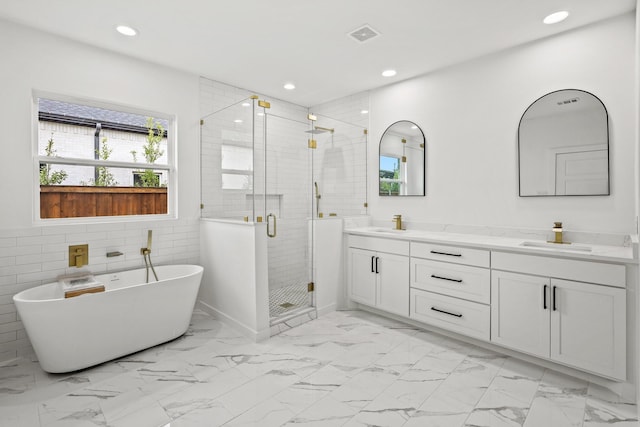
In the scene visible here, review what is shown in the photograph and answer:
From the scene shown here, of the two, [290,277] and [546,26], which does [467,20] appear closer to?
[546,26]

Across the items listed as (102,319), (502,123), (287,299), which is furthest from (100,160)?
(502,123)

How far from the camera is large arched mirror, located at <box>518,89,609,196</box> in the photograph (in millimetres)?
2463

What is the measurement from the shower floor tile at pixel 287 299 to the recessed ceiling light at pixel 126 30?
8.40 ft

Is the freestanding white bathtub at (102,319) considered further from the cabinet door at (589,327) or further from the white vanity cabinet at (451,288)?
the cabinet door at (589,327)

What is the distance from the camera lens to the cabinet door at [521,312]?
7.44 feet

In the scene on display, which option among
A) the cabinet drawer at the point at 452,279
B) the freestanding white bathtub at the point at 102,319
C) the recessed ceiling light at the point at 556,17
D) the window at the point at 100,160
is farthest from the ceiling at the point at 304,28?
the freestanding white bathtub at the point at 102,319

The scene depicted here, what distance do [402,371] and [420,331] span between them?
792mm

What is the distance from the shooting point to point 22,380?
2.21 m

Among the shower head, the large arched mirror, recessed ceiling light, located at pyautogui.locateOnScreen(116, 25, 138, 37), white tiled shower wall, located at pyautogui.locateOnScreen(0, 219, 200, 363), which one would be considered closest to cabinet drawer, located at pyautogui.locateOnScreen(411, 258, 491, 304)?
the large arched mirror

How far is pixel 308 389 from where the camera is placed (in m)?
2.10

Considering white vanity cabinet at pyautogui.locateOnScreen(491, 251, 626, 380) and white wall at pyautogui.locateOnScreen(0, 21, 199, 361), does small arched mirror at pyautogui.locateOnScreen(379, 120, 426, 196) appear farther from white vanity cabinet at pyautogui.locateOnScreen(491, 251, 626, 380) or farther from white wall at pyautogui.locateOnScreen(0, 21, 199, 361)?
white wall at pyautogui.locateOnScreen(0, 21, 199, 361)

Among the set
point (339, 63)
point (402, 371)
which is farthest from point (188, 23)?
point (402, 371)

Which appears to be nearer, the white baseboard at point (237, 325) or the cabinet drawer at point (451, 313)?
the cabinet drawer at point (451, 313)

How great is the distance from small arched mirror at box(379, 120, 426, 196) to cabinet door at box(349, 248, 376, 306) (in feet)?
2.78
